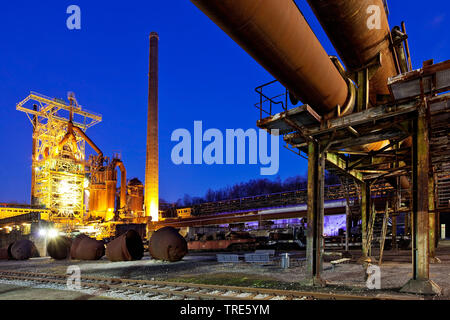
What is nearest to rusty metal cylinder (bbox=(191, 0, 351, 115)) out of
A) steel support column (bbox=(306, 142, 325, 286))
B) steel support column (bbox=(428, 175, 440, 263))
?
steel support column (bbox=(306, 142, 325, 286))

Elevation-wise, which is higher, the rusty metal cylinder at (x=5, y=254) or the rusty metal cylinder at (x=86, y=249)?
the rusty metal cylinder at (x=86, y=249)

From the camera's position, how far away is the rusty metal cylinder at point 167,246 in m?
16.5

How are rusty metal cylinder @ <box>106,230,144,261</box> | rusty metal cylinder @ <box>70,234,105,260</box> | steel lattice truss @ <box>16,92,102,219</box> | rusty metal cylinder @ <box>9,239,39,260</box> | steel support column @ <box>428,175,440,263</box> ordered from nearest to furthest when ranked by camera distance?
steel support column @ <box>428,175,440,263</box> < rusty metal cylinder @ <box>106,230,144,261</box> < rusty metal cylinder @ <box>70,234,105,260</box> < rusty metal cylinder @ <box>9,239,39,260</box> < steel lattice truss @ <box>16,92,102,219</box>

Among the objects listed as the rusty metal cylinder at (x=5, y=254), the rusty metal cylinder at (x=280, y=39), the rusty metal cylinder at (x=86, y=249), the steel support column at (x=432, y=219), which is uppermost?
the rusty metal cylinder at (x=280, y=39)

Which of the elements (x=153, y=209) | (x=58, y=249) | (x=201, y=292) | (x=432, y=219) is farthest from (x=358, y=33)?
(x=153, y=209)

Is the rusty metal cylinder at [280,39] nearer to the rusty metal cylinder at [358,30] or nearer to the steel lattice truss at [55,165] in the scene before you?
the rusty metal cylinder at [358,30]

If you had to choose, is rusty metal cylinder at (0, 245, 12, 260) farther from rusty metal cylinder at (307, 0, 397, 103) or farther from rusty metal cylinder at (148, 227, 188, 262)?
rusty metal cylinder at (307, 0, 397, 103)

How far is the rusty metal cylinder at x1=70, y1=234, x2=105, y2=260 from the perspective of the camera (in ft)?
62.7

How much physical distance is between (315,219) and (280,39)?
18.5ft

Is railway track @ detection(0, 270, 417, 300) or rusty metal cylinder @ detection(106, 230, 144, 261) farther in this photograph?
rusty metal cylinder @ detection(106, 230, 144, 261)

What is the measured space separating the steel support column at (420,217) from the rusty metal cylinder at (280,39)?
8.33 feet

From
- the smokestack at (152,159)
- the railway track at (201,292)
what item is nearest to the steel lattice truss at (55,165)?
the smokestack at (152,159)

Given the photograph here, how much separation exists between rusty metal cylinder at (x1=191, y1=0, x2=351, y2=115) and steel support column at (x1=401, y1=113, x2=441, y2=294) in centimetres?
254
